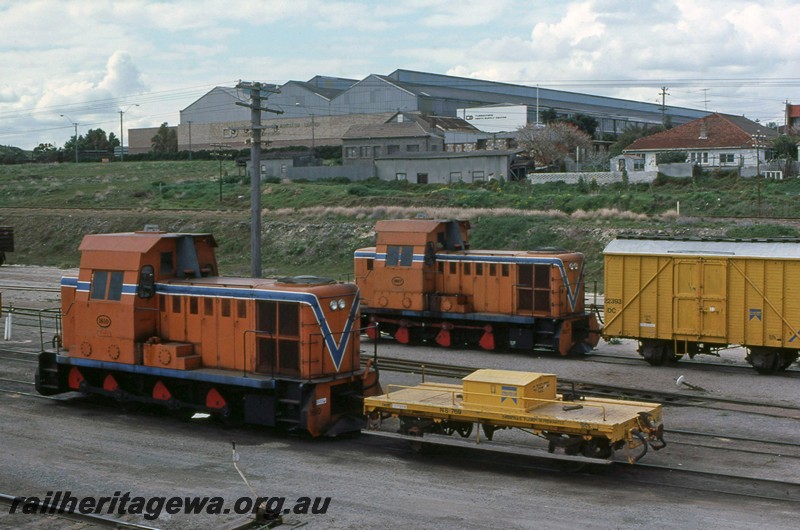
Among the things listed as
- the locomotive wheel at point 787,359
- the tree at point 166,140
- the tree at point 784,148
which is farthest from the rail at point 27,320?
the tree at point 166,140

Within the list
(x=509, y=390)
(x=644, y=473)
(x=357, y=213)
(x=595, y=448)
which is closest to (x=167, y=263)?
(x=509, y=390)

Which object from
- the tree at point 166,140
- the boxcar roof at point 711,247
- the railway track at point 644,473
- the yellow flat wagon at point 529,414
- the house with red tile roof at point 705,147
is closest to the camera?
the railway track at point 644,473

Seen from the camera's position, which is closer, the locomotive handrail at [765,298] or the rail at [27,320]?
the locomotive handrail at [765,298]

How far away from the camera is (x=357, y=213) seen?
52000 mm

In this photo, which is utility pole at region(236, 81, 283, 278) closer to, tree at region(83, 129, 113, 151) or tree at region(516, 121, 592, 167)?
tree at region(516, 121, 592, 167)

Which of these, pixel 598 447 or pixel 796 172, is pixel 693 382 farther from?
pixel 796 172

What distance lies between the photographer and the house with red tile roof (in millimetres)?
63625

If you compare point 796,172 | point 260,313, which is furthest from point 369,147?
point 260,313

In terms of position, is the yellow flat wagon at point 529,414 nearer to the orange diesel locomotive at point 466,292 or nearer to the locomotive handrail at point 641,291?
the locomotive handrail at point 641,291

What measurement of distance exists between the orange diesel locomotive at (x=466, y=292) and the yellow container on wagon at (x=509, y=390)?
982 centimetres

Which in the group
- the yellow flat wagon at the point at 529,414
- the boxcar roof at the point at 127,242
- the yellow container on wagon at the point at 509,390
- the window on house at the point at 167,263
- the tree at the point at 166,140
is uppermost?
the tree at the point at 166,140

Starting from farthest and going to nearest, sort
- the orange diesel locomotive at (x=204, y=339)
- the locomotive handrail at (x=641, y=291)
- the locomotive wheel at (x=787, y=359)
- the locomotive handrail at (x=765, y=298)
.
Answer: the locomotive handrail at (x=641, y=291) → the locomotive wheel at (x=787, y=359) → the locomotive handrail at (x=765, y=298) → the orange diesel locomotive at (x=204, y=339)

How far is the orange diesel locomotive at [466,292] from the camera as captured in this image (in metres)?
23.8

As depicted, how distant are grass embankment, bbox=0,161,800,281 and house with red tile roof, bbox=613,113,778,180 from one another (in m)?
10.6
